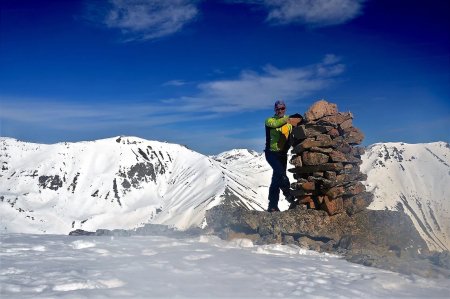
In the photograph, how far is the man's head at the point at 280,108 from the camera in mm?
14298

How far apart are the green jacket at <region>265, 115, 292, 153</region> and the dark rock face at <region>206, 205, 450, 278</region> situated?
2172mm

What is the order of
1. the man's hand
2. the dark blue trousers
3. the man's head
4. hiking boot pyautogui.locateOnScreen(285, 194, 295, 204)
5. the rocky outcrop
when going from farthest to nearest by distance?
the man's hand < hiking boot pyautogui.locateOnScreen(285, 194, 295, 204) < the dark blue trousers < the man's head < the rocky outcrop

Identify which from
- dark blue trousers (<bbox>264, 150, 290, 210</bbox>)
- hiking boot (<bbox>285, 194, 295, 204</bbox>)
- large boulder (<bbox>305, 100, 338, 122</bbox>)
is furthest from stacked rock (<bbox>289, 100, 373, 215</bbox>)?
dark blue trousers (<bbox>264, 150, 290, 210</bbox>)

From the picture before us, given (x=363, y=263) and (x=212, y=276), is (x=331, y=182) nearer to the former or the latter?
(x=363, y=263)

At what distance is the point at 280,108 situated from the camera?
564 inches

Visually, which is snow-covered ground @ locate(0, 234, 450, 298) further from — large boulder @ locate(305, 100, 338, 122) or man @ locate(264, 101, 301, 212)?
large boulder @ locate(305, 100, 338, 122)

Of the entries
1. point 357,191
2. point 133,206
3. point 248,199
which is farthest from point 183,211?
point 357,191

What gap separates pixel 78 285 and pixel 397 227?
10.5m

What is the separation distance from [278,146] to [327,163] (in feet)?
5.59

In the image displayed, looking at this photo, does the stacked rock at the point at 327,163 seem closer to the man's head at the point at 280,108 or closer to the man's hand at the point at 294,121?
the man's hand at the point at 294,121

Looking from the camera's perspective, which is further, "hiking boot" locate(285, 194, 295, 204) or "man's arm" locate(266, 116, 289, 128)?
"hiking boot" locate(285, 194, 295, 204)

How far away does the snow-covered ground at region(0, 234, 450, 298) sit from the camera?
596cm

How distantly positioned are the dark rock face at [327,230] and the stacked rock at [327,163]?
0.50 meters

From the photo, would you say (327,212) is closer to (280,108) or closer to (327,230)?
(327,230)
